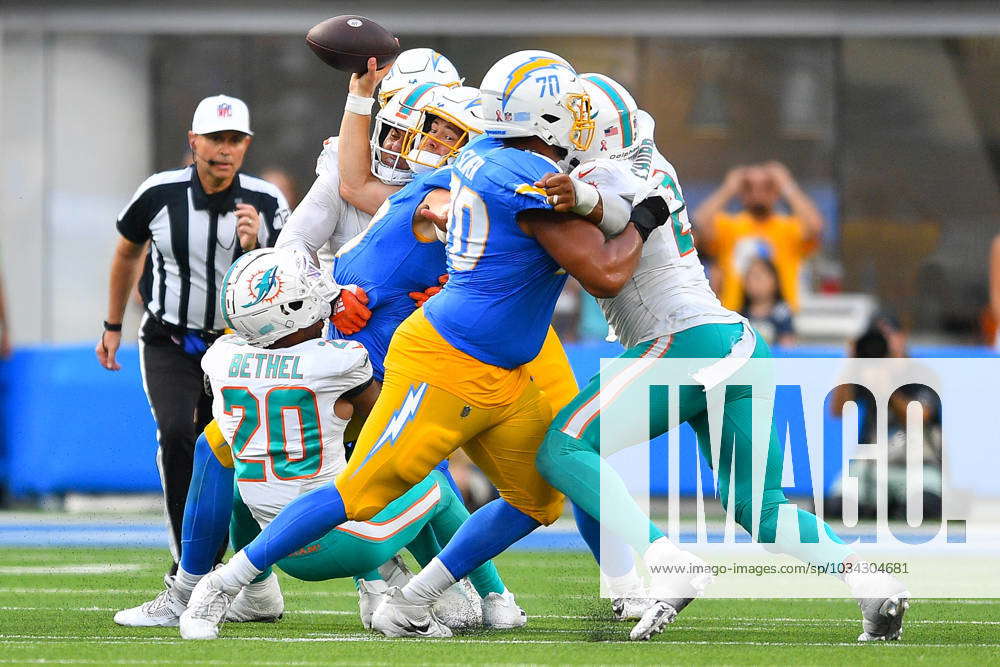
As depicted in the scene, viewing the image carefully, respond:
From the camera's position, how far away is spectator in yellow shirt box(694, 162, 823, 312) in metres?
9.89

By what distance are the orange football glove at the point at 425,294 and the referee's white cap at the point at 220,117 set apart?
1275mm

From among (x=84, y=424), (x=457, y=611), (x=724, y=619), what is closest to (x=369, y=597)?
(x=457, y=611)

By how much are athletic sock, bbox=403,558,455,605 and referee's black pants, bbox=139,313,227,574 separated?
1115 mm

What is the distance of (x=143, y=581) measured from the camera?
6336mm

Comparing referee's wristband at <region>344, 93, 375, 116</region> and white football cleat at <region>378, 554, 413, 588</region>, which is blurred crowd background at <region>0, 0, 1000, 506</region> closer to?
referee's wristband at <region>344, 93, 375, 116</region>

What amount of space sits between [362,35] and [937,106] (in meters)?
7.99

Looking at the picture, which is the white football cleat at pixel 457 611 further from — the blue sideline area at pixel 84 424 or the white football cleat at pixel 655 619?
the blue sideline area at pixel 84 424

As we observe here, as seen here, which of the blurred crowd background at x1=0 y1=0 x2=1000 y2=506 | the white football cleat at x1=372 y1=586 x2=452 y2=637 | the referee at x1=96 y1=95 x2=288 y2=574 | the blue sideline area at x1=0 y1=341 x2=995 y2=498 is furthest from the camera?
the blurred crowd background at x1=0 y1=0 x2=1000 y2=506

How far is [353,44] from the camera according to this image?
5469 mm

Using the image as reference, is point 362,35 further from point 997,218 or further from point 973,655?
point 997,218

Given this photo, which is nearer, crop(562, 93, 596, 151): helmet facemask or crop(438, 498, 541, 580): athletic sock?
crop(562, 93, 596, 151): helmet facemask

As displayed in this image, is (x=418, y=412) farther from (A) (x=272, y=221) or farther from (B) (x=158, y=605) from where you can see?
(A) (x=272, y=221)

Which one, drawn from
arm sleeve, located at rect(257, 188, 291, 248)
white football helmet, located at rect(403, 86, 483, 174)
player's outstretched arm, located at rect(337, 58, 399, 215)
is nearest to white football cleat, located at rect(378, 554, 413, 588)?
player's outstretched arm, located at rect(337, 58, 399, 215)

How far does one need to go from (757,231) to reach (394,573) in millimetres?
5457
